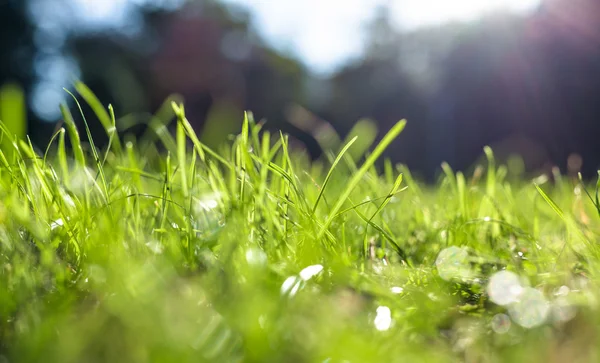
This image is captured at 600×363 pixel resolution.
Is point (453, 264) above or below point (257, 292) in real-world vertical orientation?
below

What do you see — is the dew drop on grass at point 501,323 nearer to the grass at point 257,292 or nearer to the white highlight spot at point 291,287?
the grass at point 257,292

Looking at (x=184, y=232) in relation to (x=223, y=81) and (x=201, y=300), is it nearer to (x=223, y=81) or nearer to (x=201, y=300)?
(x=201, y=300)

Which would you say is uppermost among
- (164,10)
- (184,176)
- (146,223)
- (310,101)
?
(184,176)

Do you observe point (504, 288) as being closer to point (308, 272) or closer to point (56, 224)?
point (308, 272)

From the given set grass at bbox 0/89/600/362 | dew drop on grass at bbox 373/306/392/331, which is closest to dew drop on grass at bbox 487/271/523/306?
grass at bbox 0/89/600/362

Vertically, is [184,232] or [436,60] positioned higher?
[184,232]

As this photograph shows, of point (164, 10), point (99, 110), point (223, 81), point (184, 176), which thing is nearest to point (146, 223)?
point (184, 176)

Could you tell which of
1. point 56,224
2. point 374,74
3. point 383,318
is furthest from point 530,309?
point 374,74

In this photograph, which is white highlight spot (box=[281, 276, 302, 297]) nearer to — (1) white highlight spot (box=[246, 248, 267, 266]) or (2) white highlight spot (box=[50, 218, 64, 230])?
(1) white highlight spot (box=[246, 248, 267, 266])
